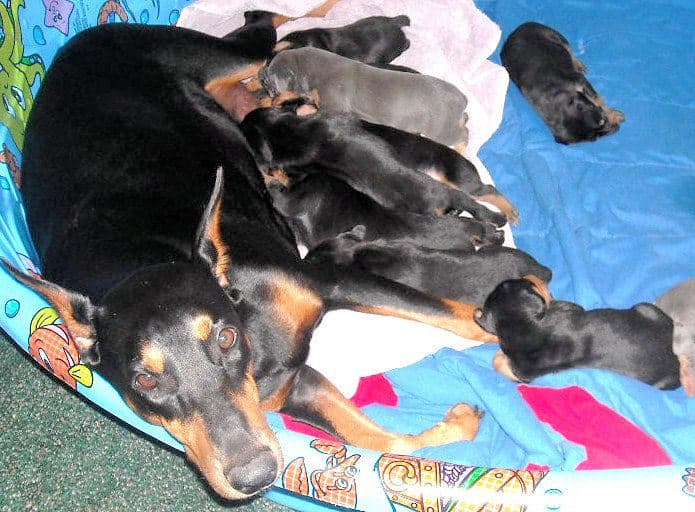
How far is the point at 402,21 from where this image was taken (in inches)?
168

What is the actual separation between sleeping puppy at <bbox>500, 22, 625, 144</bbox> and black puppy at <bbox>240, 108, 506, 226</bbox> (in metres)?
0.81

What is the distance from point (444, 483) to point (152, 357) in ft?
3.31

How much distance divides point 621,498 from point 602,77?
9.47ft

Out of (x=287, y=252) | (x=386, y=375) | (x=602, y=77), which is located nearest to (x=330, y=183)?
(x=287, y=252)

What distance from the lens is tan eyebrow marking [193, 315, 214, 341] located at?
213 cm

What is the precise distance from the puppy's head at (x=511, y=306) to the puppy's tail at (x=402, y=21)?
2035 millimetres

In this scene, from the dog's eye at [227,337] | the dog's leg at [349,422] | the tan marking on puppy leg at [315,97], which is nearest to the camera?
the dog's eye at [227,337]

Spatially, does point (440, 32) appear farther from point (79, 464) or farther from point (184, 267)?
point (79, 464)

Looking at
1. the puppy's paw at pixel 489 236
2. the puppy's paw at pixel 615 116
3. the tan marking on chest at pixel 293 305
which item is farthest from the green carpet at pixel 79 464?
the puppy's paw at pixel 615 116

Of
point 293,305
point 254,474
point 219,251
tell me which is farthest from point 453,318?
point 254,474

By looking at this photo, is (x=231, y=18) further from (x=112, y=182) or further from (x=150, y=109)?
(x=112, y=182)

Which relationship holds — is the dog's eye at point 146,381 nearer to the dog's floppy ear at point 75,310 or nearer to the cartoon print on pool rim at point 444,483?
the dog's floppy ear at point 75,310

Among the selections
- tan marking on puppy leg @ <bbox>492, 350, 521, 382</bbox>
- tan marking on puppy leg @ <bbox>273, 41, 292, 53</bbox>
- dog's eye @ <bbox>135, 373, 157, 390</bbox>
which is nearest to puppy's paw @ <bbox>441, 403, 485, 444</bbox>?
tan marking on puppy leg @ <bbox>492, 350, 521, 382</bbox>

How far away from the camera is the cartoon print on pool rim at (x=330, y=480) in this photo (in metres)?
2.34
